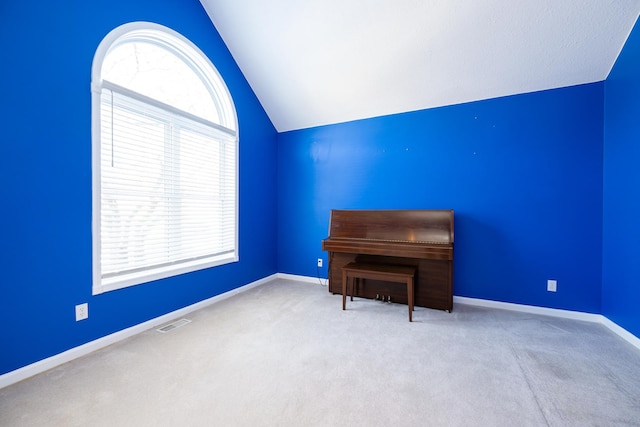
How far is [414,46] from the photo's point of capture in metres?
2.55

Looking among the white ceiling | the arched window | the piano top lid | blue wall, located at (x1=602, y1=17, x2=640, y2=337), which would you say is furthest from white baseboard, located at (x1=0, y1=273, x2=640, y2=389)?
the white ceiling

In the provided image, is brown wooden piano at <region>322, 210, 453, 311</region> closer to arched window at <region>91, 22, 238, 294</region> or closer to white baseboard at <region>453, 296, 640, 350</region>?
white baseboard at <region>453, 296, 640, 350</region>

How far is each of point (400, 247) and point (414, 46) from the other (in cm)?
199

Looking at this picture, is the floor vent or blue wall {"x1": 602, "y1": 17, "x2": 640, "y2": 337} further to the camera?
the floor vent

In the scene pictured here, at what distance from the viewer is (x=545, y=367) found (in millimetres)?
1759

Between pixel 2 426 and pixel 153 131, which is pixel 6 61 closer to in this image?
pixel 153 131

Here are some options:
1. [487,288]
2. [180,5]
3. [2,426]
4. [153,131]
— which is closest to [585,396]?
[487,288]

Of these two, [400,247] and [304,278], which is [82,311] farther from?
[400,247]

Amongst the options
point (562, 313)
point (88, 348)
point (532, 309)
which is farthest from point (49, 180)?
point (562, 313)

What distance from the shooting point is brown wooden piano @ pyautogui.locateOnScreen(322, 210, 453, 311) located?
2.68m

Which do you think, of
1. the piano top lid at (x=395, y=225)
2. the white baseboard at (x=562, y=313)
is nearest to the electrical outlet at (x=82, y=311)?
the piano top lid at (x=395, y=225)

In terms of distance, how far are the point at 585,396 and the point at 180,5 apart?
4351mm

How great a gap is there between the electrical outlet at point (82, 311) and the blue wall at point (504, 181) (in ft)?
9.00

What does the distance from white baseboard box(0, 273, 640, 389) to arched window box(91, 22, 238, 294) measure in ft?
1.30
